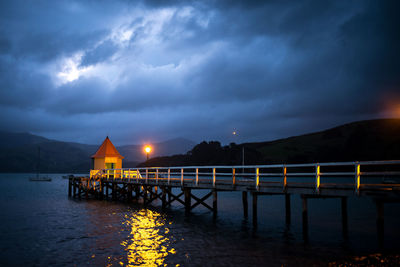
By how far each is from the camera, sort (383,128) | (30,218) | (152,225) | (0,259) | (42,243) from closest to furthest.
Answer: (0,259) < (42,243) < (152,225) < (30,218) < (383,128)

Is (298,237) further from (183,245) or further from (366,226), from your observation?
(366,226)

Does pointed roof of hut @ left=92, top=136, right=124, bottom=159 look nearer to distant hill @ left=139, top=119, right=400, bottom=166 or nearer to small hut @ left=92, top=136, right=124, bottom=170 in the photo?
small hut @ left=92, top=136, right=124, bottom=170

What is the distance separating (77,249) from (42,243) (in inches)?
109

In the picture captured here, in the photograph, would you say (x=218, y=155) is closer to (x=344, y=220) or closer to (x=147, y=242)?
(x=344, y=220)

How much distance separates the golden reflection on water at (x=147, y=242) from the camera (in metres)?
12.7

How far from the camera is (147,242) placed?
15617 mm

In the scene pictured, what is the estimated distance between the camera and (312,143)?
181125 millimetres

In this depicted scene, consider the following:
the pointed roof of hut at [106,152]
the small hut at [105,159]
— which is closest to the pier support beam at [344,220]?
the small hut at [105,159]

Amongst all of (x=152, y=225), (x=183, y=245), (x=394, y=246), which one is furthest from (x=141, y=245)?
(x=394, y=246)

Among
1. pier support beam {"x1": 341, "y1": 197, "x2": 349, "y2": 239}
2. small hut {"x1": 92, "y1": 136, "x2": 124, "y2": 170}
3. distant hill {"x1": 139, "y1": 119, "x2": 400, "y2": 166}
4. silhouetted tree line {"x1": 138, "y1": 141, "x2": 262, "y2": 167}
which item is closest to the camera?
pier support beam {"x1": 341, "y1": 197, "x2": 349, "y2": 239}

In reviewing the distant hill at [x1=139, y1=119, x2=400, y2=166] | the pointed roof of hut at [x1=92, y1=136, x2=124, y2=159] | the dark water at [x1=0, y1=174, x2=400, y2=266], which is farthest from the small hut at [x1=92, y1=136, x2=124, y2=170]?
the distant hill at [x1=139, y1=119, x2=400, y2=166]

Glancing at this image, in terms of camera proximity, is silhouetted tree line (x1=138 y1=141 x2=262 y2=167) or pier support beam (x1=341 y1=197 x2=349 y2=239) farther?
silhouetted tree line (x1=138 y1=141 x2=262 y2=167)

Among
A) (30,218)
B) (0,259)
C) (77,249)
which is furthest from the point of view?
(30,218)

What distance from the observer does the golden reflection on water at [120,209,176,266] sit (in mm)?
12719
